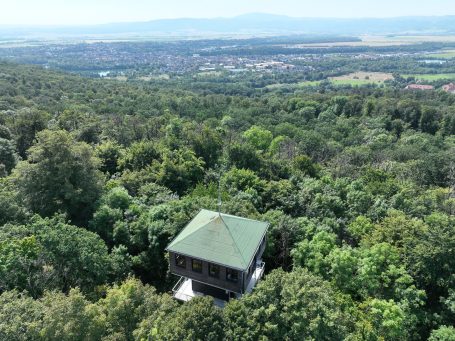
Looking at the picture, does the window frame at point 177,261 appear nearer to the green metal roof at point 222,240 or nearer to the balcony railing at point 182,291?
the green metal roof at point 222,240

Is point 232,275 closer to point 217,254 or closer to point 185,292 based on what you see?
point 217,254

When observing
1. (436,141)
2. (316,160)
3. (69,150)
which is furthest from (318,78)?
(69,150)

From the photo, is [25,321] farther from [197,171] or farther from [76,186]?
[197,171]

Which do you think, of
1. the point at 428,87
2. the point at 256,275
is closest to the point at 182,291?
the point at 256,275

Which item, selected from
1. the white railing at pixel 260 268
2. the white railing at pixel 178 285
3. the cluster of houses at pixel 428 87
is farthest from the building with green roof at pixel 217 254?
the cluster of houses at pixel 428 87

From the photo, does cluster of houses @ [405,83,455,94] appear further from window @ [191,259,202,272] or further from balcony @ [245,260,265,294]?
window @ [191,259,202,272]
